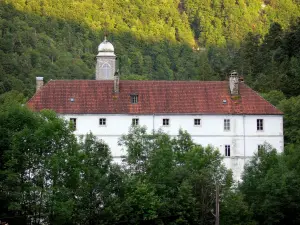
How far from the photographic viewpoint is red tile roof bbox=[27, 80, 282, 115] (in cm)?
7050

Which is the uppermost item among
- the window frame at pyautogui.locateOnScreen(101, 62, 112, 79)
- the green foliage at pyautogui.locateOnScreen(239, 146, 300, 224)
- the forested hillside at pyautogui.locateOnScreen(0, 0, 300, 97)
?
the forested hillside at pyautogui.locateOnScreen(0, 0, 300, 97)

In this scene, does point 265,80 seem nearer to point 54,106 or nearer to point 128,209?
point 54,106

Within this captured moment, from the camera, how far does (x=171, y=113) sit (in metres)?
70.6

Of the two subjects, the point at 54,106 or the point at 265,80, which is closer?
the point at 54,106

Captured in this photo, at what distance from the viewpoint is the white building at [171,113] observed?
70062 mm

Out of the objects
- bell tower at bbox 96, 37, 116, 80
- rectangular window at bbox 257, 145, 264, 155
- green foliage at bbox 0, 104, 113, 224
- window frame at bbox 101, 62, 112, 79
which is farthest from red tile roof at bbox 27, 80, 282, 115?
window frame at bbox 101, 62, 112, 79

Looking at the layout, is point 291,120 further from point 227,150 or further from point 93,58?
point 93,58

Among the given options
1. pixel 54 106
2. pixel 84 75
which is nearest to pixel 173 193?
pixel 54 106

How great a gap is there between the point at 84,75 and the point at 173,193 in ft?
357

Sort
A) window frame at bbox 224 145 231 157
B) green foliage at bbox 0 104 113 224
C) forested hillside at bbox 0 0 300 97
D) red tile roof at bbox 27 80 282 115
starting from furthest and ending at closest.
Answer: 1. forested hillside at bbox 0 0 300 97
2. window frame at bbox 224 145 231 157
3. red tile roof at bbox 27 80 282 115
4. green foliage at bbox 0 104 113 224

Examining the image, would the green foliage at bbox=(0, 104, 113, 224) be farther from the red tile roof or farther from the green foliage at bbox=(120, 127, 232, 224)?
the red tile roof

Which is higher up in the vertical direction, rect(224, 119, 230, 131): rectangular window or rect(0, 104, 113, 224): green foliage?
rect(224, 119, 230, 131): rectangular window

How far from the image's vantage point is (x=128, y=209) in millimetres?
56156

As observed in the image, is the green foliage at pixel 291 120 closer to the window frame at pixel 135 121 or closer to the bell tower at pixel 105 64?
the window frame at pixel 135 121
